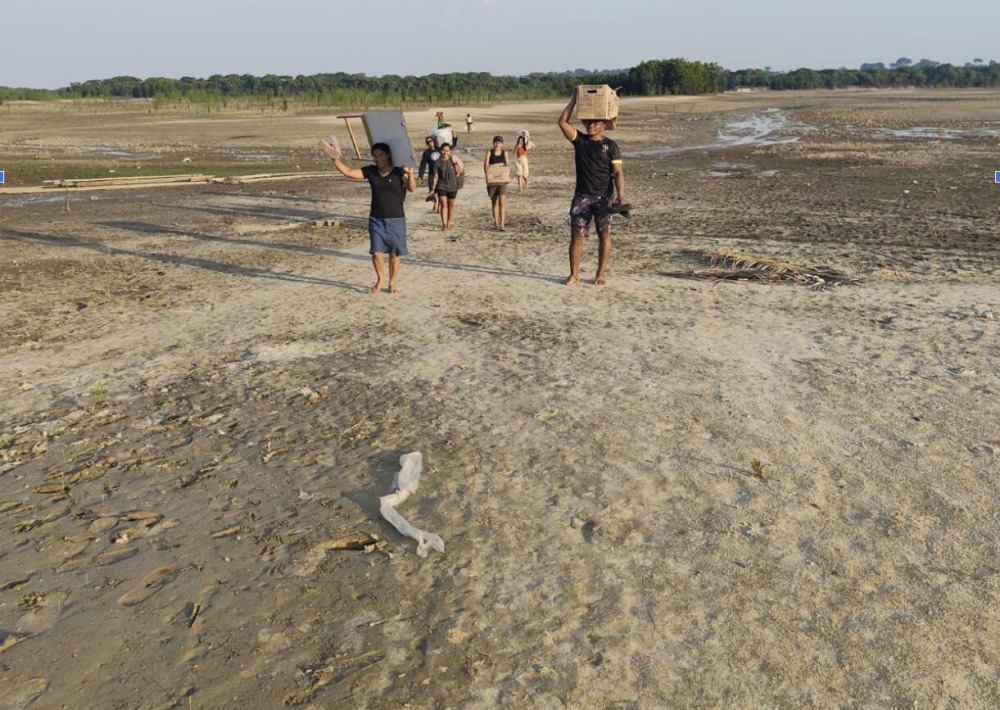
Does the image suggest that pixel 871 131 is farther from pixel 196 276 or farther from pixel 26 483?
pixel 26 483

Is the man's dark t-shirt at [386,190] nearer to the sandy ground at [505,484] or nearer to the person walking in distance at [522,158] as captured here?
the sandy ground at [505,484]

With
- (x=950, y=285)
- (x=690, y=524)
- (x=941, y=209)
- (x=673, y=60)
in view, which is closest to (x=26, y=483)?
(x=690, y=524)

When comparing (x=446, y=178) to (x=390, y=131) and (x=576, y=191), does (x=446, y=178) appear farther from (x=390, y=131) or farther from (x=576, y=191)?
(x=576, y=191)

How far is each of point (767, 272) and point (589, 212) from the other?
213 cm

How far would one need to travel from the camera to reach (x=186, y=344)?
6738 millimetres

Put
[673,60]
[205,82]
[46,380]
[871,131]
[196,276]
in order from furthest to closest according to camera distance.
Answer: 1. [205,82]
2. [673,60]
3. [871,131]
4. [196,276]
5. [46,380]

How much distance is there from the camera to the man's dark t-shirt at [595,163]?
8.01 m

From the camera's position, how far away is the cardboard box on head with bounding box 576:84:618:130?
772 centimetres

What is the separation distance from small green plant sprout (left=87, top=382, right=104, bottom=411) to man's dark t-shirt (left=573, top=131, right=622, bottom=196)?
15.9ft

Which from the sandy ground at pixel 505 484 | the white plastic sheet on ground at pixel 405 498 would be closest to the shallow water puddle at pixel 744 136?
the sandy ground at pixel 505 484

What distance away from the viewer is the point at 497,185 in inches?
453

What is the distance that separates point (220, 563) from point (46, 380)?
319 cm

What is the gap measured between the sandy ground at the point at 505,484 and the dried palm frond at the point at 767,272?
0.19 metres

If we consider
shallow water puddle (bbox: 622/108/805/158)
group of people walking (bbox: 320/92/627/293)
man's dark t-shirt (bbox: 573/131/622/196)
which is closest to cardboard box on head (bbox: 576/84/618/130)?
group of people walking (bbox: 320/92/627/293)
